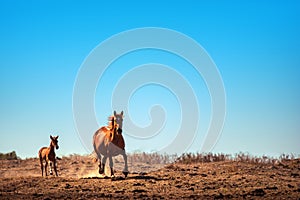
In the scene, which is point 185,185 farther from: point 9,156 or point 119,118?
point 9,156

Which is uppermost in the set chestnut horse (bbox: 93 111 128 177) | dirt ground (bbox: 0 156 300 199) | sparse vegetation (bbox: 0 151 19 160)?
sparse vegetation (bbox: 0 151 19 160)

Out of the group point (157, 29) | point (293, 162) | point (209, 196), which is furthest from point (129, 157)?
point (209, 196)

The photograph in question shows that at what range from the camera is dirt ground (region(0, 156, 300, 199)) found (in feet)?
52.5

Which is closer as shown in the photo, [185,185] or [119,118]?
[185,185]

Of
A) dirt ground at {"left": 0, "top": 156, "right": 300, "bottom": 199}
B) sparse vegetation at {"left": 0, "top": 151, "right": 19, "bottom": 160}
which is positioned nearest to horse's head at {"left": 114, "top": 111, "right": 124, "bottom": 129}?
dirt ground at {"left": 0, "top": 156, "right": 300, "bottom": 199}

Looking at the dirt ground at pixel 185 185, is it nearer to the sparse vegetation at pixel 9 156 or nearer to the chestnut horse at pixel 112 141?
the chestnut horse at pixel 112 141

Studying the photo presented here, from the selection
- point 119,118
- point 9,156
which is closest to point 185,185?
point 119,118

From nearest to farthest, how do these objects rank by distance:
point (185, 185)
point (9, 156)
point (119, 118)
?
point (185, 185)
point (119, 118)
point (9, 156)

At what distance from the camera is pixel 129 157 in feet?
111

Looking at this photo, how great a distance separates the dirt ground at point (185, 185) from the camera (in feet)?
52.5

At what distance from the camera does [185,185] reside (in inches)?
720

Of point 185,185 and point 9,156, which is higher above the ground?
point 9,156

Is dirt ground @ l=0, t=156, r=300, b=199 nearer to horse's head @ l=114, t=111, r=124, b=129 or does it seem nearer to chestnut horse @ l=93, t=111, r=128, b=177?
chestnut horse @ l=93, t=111, r=128, b=177

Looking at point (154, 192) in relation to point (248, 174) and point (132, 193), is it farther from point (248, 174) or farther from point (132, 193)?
point (248, 174)
